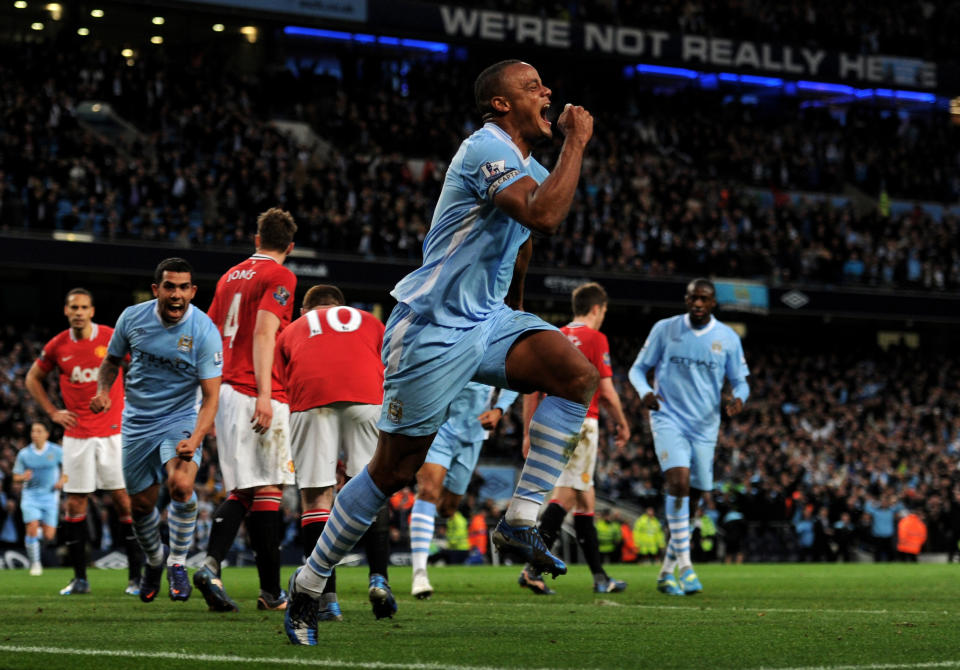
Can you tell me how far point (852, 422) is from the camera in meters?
36.5

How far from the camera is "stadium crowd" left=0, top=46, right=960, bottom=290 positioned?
2977 cm

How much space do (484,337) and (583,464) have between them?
239 inches

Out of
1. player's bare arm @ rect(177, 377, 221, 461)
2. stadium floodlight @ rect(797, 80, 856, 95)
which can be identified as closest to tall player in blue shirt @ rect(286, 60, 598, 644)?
player's bare arm @ rect(177, 377, 221, 461)

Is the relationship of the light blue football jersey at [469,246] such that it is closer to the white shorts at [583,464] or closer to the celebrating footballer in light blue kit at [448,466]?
the celebrating footballer in light blue kit at [448,466]

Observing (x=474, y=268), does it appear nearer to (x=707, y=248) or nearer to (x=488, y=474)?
(x=488, y=474)

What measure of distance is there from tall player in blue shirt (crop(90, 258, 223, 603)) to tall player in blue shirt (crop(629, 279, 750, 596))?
13.5ft

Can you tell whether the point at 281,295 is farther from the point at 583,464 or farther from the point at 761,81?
the point at 761,81

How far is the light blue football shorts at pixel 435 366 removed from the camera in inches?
226

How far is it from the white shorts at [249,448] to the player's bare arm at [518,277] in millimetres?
2559

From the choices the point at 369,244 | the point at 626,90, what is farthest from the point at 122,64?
the point at 626,90

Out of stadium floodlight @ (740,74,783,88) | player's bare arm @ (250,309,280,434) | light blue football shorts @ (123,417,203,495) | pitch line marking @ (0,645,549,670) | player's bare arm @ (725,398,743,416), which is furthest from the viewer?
stadium floodlight @ (740,74,783,88)

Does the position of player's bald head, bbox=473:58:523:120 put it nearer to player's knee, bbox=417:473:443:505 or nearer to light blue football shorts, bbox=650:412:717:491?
player's knee, bbox=417:473:443:505

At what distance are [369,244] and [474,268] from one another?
26.7 meters

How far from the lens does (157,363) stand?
9.13m
